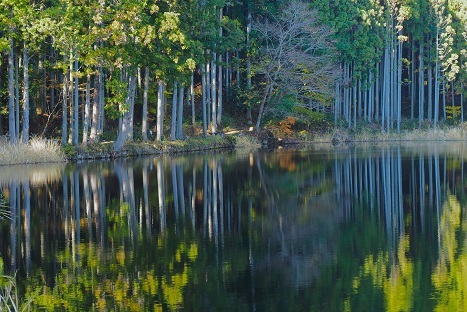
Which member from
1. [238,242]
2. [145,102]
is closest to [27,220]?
[238,242]

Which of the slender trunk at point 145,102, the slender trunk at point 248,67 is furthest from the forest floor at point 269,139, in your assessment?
the slender trunk at point 248,67

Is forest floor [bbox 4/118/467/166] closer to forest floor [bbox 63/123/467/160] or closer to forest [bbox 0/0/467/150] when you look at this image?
forest floor [bbox 63/123/467/160]

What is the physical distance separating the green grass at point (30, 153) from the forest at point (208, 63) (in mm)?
724

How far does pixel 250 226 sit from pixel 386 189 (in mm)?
7871

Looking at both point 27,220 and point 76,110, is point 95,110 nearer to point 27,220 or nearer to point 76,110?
point 76,110

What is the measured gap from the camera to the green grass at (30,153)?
3341 centimetres

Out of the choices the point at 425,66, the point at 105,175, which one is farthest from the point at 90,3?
the point at 425,66

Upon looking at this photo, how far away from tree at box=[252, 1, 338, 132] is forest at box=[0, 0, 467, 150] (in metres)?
0.10

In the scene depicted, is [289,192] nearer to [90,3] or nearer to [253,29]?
[90,3]

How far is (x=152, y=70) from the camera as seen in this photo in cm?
4094

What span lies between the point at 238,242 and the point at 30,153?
21.8 meters

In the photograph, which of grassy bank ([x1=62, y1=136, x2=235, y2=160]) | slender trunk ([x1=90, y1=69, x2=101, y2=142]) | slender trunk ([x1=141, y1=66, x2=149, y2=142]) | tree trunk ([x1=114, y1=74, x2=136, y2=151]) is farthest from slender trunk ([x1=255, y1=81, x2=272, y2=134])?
slender trunk ([x1=90, y1=69, x2=101, y2=142])

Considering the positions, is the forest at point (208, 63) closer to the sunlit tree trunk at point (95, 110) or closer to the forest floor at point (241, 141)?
the sunlit tree trunk at point (95, 110)

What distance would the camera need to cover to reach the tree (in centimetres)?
5359
